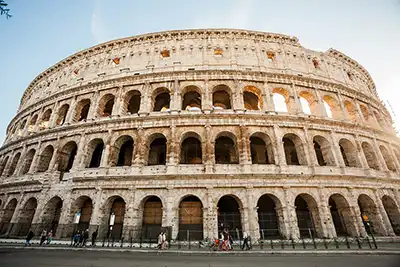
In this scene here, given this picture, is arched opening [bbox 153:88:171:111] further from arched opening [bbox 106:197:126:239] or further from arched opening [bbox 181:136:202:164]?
arched opening [bbox 106:197:126:239]

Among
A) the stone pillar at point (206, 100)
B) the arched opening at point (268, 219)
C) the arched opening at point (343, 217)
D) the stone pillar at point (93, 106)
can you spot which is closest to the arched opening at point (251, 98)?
the stone pillar at point (206, 100)

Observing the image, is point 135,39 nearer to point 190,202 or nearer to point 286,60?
point 286,60

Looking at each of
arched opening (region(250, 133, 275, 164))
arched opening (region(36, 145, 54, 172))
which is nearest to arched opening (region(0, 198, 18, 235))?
arched opening (region(36, 145, 54, 172))

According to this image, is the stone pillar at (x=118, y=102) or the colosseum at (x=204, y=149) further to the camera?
the stone pillar at (x=118, y=102)

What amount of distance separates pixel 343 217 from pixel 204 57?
57.5 feet

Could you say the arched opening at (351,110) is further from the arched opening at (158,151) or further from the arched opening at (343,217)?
the arched opening at (158,151)

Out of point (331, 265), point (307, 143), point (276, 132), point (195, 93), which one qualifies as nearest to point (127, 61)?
point (195, 93)

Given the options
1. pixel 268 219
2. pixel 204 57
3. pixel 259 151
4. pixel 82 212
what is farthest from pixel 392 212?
pixel 82 212

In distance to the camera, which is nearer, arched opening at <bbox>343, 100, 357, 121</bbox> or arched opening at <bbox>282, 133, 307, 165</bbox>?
arched opening at <bbox>282, 133, 307, 165</bbox>

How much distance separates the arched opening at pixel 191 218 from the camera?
1321cm

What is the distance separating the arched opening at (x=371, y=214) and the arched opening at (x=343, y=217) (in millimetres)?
990

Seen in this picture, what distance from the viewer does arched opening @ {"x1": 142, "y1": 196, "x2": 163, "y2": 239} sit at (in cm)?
1365

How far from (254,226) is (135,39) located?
2093cm

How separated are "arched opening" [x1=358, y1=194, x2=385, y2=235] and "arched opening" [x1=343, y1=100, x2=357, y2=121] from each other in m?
8.01
